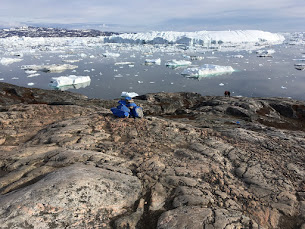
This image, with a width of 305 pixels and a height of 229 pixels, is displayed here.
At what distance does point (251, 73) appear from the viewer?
46312 millimetres

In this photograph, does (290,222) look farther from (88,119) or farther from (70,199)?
(88,119)

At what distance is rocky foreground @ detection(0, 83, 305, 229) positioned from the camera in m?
3.67

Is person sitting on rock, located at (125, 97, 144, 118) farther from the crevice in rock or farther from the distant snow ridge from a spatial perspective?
the distant snow ridge

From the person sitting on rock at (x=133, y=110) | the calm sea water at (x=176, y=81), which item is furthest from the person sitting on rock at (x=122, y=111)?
the calm sea water at (x=176, y=81)

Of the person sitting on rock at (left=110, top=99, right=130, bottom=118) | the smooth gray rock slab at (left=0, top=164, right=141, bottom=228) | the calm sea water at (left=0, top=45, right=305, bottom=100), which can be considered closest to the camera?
the smooth gray rock slab at (left=0, top=164, right=141, bottom=228)

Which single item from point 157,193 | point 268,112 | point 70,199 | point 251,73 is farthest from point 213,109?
Result: point 251,73

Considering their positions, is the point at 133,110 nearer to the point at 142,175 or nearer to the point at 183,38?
the point at 142,175

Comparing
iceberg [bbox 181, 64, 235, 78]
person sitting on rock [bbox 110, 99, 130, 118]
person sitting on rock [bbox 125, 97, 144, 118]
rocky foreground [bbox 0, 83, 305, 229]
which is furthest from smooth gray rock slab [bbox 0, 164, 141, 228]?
iceberg [bbox 181, 64, 235, 78]

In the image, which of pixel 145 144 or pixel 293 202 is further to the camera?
pixel 145 144

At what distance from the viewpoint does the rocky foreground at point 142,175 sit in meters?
3.67

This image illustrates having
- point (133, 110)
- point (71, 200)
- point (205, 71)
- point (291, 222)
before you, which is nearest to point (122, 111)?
point (133, 110)

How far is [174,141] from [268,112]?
58.6ft

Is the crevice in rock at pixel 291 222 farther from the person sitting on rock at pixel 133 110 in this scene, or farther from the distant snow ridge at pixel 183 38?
the distant snow ridge at pixel 183 38

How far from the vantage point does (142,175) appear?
197 inches
